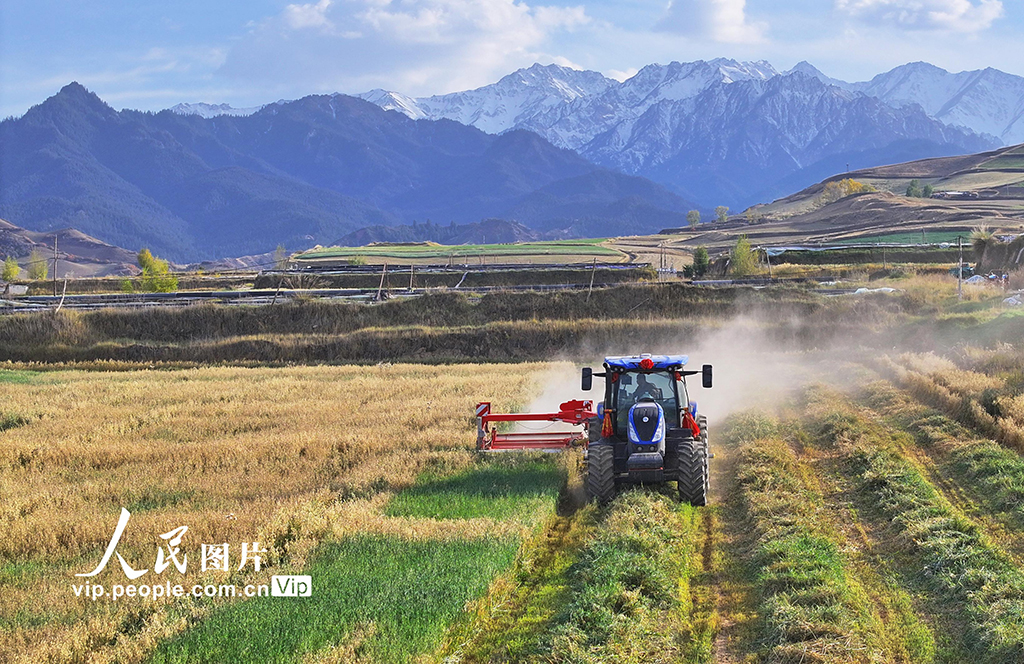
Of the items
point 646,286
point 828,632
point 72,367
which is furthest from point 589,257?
point 828,632

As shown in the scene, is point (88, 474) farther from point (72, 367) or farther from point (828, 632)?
point (72, 367)

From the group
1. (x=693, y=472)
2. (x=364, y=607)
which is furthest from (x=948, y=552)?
(x=364, y=607)

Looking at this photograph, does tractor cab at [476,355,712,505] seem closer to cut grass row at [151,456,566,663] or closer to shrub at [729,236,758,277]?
cut grass row at [151,456,566,663]

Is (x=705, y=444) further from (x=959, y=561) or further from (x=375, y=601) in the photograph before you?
(x=375, y=601)

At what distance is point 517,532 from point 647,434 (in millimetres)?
3633

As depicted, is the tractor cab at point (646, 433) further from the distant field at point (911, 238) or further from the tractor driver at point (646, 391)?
the distant field at point (911, 238)

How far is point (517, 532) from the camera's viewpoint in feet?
46.5

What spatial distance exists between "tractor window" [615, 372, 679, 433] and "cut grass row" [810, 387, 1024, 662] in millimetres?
4005

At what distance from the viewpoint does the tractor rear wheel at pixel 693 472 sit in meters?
16.1

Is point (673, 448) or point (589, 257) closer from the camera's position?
point (673, 448)

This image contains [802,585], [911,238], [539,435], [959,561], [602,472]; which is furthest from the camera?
[911,238]

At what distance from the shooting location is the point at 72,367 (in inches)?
1970

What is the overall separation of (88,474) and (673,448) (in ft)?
45.2

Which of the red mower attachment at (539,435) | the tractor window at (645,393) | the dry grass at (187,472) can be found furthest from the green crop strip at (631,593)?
the red mower attachment at (539,435)
